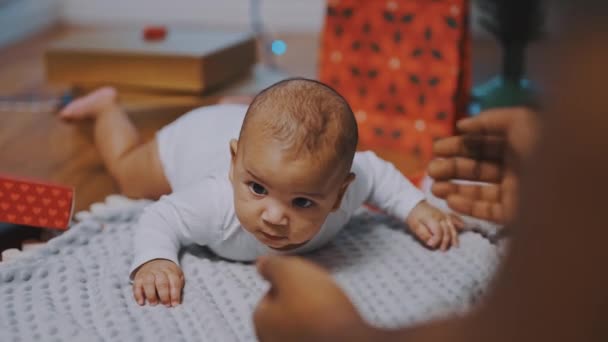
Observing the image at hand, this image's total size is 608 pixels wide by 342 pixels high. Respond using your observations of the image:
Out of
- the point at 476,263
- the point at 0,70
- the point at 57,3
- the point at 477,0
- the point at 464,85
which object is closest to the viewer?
the point at 476,263

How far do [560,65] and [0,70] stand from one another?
75.9 inches

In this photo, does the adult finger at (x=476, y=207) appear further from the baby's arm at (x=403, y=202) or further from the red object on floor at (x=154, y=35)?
the red object on floor at (x=154, y=35)

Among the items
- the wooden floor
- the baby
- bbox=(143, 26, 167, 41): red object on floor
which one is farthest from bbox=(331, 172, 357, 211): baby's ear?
bbox=(143, 26, 167, 41): red object on floor

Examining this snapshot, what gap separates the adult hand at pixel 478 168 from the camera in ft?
3.32

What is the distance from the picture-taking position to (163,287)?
0.92 meters

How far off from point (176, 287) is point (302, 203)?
18 centimetres

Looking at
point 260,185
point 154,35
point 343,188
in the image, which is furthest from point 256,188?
point 154,35

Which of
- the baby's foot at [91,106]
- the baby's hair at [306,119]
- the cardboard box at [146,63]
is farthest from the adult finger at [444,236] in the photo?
the cardboard box at [146,63]

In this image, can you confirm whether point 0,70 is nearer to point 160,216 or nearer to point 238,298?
point 160,216

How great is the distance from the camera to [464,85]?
1572 millimetres

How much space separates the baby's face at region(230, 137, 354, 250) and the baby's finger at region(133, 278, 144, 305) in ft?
0.46

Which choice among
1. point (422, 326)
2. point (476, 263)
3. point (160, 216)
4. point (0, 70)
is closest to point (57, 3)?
point (0, 70)

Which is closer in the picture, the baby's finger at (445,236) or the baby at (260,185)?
the baby at (260,185)

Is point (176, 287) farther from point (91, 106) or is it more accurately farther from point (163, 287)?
point (91, 106)
